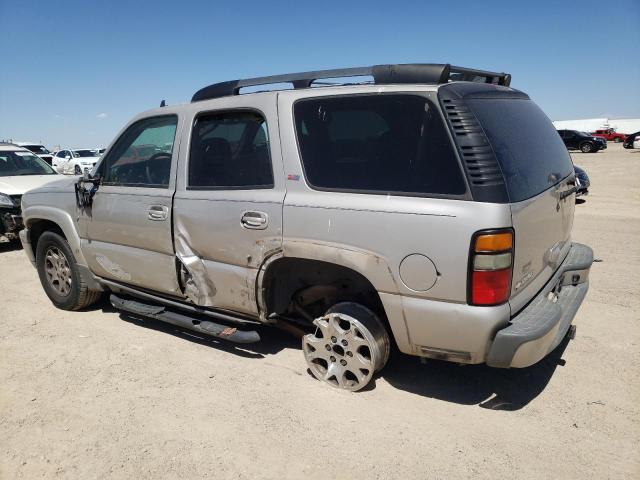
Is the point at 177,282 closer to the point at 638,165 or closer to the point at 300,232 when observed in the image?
the point at 300,232

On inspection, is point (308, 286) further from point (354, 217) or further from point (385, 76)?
point (385, 76)

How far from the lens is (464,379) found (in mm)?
3439

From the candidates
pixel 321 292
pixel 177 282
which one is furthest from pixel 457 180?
pixel 177 282

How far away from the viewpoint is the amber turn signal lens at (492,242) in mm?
2473

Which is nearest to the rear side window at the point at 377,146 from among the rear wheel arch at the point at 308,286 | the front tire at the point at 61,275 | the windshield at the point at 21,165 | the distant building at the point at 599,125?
the rear wheel arch at the point at 308,286

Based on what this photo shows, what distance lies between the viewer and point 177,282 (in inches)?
150

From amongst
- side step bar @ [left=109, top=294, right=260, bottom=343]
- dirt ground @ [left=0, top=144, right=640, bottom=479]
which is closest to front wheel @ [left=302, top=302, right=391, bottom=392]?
dirt ground @ [left=0, top=144, right=640, bottom=479]

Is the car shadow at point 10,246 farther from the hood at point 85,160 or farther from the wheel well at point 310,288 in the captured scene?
the hood at point 85,160

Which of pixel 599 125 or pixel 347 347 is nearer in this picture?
pixel 347 347

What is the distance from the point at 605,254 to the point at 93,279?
624 centimetres

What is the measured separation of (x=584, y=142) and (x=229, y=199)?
34.4 m

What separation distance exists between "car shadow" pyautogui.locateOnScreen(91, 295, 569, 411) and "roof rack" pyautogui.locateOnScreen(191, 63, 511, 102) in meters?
2.02

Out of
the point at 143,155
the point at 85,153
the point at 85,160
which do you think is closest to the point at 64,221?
the point at 143,155

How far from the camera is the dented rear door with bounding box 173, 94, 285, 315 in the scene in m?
3.24
